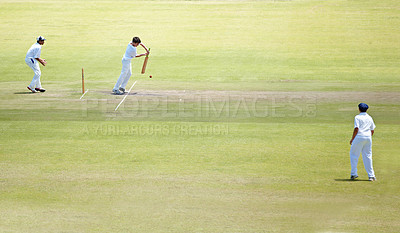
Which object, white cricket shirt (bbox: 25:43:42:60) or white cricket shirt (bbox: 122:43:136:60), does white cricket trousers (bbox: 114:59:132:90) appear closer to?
white cricket shirt (bbox: 122:43:136:60)

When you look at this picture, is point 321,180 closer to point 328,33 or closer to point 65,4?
point 328,33

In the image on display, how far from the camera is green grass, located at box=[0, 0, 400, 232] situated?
1045cm

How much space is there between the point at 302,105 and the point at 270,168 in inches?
335

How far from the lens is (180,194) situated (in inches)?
447

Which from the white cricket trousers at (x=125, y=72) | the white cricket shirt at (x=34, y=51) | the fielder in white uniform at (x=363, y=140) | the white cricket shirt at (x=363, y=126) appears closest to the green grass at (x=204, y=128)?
the fielder in white uniform at (x=363, y=140)

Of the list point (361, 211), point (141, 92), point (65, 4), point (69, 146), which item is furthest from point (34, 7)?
point (361, 211)

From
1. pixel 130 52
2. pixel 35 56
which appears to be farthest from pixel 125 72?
pixel 35 56

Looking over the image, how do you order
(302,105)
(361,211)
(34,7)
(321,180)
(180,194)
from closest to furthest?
(361,211) < (180,194) < (321,180) < (302,105) < (34,7)

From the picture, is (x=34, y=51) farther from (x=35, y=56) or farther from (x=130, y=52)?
(x=130, y=52)

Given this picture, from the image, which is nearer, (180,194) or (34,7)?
(180,194)

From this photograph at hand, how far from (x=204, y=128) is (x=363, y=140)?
6.45 metres

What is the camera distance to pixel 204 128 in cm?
1745

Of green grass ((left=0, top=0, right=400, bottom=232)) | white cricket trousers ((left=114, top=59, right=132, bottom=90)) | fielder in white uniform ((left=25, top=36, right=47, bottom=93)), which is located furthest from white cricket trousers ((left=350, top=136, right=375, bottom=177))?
fielder in white uniform ((left=25, top=36, right=47, bottom=93))

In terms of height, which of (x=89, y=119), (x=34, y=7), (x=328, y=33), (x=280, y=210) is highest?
(x=34, y=7)
